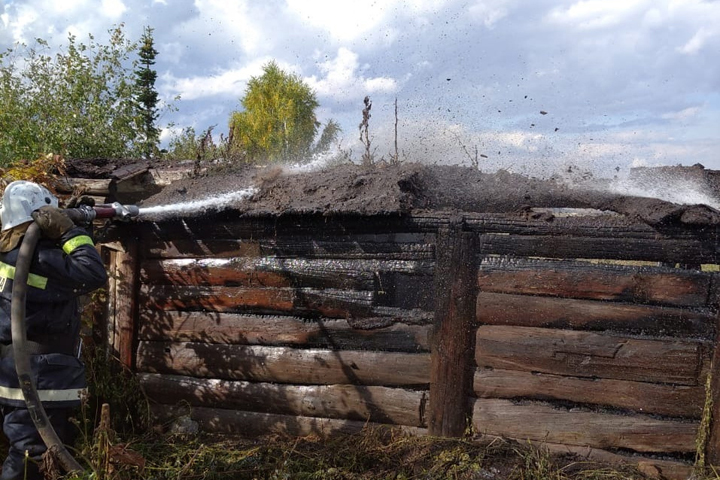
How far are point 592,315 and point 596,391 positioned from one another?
0.55 meters

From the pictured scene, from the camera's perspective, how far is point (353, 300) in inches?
172

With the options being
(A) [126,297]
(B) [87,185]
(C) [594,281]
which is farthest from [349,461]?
(B) [87,185]

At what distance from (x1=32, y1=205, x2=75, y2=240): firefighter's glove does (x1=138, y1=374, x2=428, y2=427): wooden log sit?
1901 millimetres

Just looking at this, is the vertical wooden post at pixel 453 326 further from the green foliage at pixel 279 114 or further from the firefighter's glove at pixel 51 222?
the green foliage at pixel 279 114

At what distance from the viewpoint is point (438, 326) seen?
4.12 m

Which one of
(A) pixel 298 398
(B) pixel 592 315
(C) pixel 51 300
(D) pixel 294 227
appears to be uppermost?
(D) pixel 294 227

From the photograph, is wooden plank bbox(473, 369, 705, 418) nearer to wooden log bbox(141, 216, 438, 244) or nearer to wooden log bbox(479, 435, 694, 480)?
wooden log bbox(479, 435, 694, 480)

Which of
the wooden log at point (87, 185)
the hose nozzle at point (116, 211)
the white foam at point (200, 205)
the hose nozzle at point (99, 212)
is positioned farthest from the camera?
the wooden log at point (87, 185)

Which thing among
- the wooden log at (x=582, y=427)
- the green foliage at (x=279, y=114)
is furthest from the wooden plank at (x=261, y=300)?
the green foliage at (x=279, y=114)

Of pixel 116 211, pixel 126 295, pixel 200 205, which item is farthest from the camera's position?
pixel 126 295

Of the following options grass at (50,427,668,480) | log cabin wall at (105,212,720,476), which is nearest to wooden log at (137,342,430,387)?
log cabin wall at (105,212,720,476)

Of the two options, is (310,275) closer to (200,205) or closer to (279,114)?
(200,205)

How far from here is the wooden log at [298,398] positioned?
430cm

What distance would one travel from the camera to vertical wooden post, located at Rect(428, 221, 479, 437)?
4.05 m
